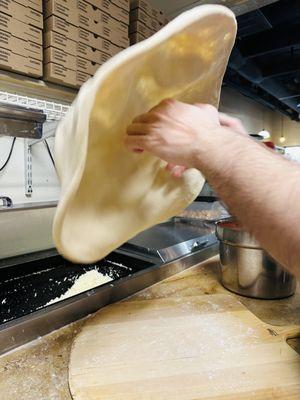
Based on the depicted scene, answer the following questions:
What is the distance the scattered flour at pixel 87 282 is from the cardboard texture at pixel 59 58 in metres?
1.11

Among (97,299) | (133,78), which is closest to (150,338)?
(97,299)

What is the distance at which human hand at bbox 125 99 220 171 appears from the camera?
0.49 m

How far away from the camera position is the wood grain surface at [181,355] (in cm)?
54

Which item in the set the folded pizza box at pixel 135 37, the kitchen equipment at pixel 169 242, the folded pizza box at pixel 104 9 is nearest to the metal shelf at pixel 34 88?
the folded pizza box at pixel 104 9

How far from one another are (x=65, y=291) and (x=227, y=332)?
501 millimetres

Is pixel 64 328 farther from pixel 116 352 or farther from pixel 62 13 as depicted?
pixel 62 13

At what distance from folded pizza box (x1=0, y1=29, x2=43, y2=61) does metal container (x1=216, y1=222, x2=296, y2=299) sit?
1.23m

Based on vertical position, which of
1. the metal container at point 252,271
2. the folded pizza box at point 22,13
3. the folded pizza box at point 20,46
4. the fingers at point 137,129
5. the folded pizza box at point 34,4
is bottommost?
the metal container at point 252,271

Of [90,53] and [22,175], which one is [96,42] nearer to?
[90,53]

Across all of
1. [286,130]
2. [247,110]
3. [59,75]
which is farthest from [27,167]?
[286,130]

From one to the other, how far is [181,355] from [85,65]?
1553 millimetres

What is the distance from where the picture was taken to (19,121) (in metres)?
1.05

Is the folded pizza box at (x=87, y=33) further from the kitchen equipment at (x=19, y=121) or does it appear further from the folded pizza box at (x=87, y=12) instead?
the kitchen equipment at (x=19, y=121)

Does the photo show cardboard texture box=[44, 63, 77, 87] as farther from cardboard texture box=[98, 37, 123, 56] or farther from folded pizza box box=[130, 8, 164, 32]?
folded pizza box box=[130, 8, 164, 32]
